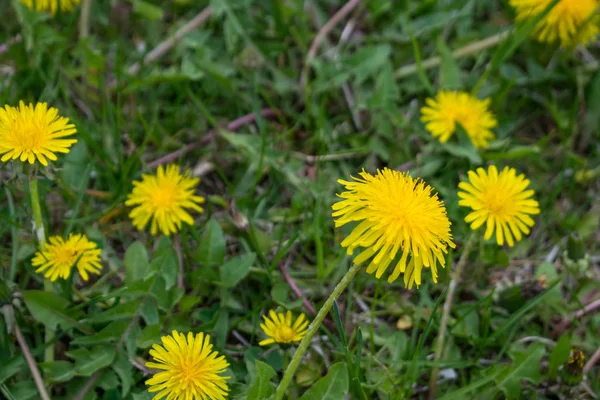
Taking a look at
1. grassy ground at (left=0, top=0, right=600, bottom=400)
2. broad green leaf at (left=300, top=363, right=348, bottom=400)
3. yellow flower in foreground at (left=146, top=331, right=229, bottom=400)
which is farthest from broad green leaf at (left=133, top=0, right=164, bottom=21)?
broad green leaf at (left=300, top=363, right=348, bottom=400)

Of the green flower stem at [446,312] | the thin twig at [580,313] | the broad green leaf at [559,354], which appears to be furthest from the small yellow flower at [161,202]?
the thin twig at [580,313]

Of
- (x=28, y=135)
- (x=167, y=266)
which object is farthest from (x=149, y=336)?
(x=28, y=135)

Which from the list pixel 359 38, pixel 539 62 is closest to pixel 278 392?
pixel 359 38

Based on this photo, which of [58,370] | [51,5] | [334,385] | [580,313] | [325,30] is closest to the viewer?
[334,385]

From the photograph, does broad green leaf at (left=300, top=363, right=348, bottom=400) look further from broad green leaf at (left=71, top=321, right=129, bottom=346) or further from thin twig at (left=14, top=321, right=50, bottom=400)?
thin twig at (left=14, top=321, right=50, bottom=400)

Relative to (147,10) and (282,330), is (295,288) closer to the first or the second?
(282,330)

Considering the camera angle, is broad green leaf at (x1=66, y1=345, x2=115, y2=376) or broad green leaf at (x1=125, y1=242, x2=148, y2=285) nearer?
broad green leaf at (x1=66, y1=345, x2=115, y2=376)
